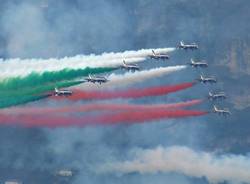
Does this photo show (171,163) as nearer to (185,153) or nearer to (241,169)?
(185,153)

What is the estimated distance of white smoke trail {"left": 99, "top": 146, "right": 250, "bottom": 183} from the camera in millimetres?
181625

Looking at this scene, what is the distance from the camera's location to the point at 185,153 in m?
194

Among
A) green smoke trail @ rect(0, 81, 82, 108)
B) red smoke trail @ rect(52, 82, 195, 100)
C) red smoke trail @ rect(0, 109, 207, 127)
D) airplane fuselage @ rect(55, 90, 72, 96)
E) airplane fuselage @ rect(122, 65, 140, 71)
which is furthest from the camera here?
red smoke trail @ rect(0, 109, 207, 127)

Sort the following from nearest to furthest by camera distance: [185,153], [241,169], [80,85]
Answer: [80,85]
[241,169]
[185,153]

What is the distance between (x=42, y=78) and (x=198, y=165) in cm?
6170

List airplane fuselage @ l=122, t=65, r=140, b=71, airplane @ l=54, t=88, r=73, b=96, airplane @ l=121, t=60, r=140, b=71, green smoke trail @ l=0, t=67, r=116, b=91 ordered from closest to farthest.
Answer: green smoke trail @ l=0, t=67, r=116, b=91
airplane @ l=54, t=88, r=73, b=96
airplane @ l=121, t=60, r=140, b=71
airplane fuselage @ l=122, t=65, r=140, b=71

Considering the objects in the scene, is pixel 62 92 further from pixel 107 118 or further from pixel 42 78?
pixel 107 118

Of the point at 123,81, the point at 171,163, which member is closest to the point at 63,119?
the point at 123,81

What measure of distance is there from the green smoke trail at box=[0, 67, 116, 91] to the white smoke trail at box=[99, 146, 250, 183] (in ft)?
169

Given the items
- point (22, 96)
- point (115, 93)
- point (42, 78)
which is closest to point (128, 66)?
point (115, 93)

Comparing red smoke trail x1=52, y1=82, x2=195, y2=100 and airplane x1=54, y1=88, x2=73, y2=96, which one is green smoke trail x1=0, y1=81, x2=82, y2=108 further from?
red smoke trail x1=52, y1=82, x2=195, y2=100

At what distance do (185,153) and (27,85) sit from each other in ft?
210

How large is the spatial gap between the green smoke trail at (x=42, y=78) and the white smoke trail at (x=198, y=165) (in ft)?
169

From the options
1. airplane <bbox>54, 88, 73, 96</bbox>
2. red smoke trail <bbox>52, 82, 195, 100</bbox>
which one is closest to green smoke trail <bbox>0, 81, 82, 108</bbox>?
airplane <bbox>54, 88, 73, 96</bbox>
